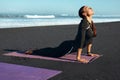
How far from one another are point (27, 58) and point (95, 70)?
7.85ft

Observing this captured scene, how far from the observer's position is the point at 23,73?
6.71 metres

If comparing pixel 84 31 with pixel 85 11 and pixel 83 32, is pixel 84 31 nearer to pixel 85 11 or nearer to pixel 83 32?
pixel 83 32

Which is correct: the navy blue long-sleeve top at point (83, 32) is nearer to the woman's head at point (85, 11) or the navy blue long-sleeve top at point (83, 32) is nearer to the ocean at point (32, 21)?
the woman's head at point (85, 11)

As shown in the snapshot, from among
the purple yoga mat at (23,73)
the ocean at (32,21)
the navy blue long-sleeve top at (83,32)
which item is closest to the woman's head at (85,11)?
the navy blue long-sleeve top at (83,32)

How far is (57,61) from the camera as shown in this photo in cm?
825

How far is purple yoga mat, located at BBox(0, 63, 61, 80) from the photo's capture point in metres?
6.33

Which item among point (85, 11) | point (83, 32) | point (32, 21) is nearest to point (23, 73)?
point (83, 32)

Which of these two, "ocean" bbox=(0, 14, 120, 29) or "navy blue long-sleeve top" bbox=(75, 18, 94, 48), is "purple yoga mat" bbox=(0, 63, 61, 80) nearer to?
"navy blue long-sleeve top" bbox=(75, 18, 94, 48)

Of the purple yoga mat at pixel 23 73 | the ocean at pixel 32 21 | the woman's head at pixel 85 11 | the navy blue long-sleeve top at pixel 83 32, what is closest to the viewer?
the purple yoga mat at pixel 23 73

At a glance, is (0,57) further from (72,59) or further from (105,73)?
(105,73)

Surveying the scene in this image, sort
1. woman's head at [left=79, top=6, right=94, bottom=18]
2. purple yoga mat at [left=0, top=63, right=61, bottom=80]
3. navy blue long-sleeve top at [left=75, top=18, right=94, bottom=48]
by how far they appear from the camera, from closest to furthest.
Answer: purple yoga mat at [left=0, top=63, right=61, bottom=80]
navy blue long-sleeve top at [left=75, top=18, right=94, bottom=48]
woman's head at [left=79, top=6, right=94, bottom=18]

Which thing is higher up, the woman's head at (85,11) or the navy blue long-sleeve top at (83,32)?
the woman's head at (85,11)

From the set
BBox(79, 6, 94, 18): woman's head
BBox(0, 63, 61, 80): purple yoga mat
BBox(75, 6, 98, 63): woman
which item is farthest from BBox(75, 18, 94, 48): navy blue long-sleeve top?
BBox(0, 63, 61, 80): purple yoga mat

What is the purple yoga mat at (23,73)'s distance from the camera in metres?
6.33
